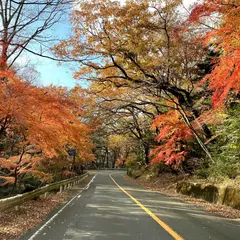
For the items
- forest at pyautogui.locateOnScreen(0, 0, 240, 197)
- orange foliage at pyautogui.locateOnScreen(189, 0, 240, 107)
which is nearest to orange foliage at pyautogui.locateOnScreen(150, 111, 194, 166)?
forest at pyautogui.locateOnScreen(0, 0, 240, 197)

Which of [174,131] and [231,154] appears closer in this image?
[231,154]

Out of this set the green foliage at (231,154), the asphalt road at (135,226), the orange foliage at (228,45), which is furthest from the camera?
the green foliage at (231,154)

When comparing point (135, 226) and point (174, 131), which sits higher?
point (174, 131)

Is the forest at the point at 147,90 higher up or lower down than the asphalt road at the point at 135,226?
higher up

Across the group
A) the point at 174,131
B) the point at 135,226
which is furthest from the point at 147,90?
the point at 135,226

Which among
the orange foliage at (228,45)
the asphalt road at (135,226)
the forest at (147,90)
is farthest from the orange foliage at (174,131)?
the asphalt road at (135,226)

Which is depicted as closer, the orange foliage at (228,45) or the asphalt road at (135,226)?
the asphalt road at (135,226)

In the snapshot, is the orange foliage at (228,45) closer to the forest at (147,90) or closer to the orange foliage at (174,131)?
the forest at (147,90)

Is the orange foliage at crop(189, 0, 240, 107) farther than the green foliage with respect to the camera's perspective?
No

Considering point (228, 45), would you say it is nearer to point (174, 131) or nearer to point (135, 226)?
point (135, 226)

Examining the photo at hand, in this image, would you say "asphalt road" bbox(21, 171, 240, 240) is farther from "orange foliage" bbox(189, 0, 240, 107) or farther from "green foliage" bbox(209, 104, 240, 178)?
"green foliage" bbox(209, 104, 240, 178)

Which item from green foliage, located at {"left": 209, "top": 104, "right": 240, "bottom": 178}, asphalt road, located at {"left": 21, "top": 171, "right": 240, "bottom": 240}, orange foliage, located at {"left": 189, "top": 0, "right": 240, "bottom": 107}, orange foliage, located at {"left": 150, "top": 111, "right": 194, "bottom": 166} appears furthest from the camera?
orange foliage, located at {"left": 150, "top": 111, "right": 194, "bottom": 166}

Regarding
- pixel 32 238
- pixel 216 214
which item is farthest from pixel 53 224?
pixel 216 214

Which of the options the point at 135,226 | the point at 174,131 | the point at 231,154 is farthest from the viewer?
the point at 174,131
